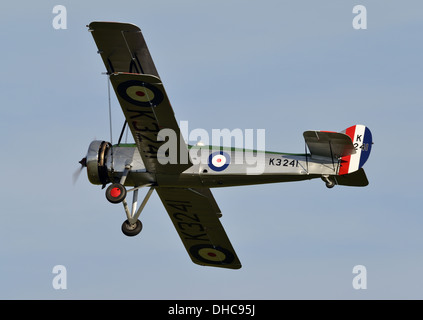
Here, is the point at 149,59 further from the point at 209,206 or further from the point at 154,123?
the point at 209,206

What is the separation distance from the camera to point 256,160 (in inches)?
840

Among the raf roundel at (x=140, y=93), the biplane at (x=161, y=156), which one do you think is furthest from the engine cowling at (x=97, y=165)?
the raf roundel at (x=140, y=93)

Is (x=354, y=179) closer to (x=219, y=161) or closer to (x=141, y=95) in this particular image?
(x=219, y=161)

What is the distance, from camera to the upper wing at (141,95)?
777 inches

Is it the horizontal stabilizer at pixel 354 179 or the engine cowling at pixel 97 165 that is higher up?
the engine cowling at pixel 97 165

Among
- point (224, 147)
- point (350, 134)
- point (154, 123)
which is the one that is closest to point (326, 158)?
point (350, 134)

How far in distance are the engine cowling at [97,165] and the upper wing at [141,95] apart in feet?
3.00

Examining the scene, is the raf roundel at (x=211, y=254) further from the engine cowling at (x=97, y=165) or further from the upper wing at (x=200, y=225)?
the engine cowling at (x=97, y=165)

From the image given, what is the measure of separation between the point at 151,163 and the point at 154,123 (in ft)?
3.88

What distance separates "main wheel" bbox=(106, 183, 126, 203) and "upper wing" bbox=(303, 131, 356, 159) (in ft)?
13.0

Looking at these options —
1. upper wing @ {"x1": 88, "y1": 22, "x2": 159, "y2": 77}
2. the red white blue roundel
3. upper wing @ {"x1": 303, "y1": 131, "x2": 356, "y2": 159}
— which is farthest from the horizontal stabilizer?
upper wing @ {"x1": 88, "y1": 22, "x2": 159, "y2": 77}

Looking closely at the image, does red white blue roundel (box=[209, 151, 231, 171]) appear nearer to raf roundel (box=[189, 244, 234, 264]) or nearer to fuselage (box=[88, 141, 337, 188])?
fuselage (box=[88, 141, 337, 188])

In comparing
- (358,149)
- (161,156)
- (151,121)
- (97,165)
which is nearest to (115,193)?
(97,165)

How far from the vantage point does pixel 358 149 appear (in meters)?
21.0
